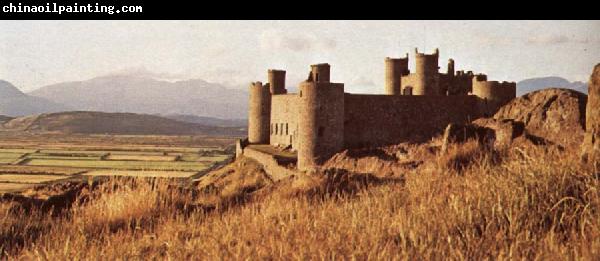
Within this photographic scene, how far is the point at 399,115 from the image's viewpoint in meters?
33.1

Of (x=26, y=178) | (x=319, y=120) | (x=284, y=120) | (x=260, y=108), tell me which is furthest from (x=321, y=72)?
(x=26, y=178)

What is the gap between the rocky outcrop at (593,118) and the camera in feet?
20.5

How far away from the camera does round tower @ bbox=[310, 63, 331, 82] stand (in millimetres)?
40569

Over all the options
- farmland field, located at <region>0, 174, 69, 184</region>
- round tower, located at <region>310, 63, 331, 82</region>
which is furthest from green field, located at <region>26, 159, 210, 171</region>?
round tower, located at <region>310, 63, 331, 82</region>

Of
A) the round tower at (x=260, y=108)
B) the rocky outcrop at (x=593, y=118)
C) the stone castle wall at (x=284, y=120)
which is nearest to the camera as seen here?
the rocky outcrop at (x=593, y=118)

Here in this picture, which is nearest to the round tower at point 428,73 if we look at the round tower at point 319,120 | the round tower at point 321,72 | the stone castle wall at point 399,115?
the stone castle wall at point 399,115

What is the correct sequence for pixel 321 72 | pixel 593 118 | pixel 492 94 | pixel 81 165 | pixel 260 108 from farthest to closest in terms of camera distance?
pixel 81 165 < pixel 260 108 < pixel 321 72 < pixel 492 94 < pixel 593 118

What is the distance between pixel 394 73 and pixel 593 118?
3487cm

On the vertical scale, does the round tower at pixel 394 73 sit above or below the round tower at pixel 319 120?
above

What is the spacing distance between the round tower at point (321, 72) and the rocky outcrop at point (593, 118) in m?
34.1

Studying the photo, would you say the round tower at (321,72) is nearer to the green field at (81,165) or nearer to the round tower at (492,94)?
the round tower at (492,94)

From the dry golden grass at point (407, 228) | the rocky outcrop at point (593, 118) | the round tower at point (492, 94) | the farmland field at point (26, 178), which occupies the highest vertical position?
the round tower at point (492, 94)

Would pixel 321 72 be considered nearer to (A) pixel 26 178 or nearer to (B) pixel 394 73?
(B) pixel 394 73

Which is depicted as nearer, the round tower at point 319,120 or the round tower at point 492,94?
the round tower at point 319,120
